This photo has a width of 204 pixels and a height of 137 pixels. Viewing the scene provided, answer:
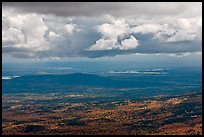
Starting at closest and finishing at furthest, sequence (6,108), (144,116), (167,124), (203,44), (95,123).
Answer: (203,44), (167,124), (95,123), (144,116), (6,108)

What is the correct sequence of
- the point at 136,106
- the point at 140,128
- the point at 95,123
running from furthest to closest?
the point at 136,106 → the point at 95,123 → the point at 140,128

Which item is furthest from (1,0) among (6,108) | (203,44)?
(6,108)

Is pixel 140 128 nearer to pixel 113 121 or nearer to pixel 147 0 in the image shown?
pixel 113 121

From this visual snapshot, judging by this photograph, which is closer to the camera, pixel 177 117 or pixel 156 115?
pixel 177 117

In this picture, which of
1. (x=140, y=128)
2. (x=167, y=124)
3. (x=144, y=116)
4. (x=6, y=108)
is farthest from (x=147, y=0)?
(x=6, y=108)

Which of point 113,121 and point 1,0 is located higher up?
point 1,0

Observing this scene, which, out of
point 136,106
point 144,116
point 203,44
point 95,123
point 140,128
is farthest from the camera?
point 136,106

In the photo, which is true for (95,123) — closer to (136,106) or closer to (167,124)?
(167,124)

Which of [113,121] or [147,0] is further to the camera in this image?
[113,121]

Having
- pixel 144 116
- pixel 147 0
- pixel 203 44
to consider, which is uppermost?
pixel 147 0
